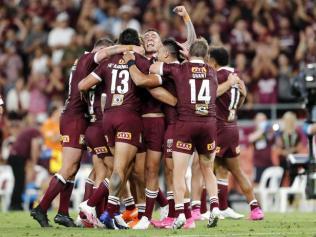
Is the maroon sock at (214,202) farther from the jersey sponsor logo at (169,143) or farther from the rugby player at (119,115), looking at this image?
the rugby player at (119,115)

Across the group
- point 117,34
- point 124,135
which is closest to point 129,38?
point 124,135

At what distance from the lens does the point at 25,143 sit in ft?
79.6

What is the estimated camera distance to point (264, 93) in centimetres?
2545

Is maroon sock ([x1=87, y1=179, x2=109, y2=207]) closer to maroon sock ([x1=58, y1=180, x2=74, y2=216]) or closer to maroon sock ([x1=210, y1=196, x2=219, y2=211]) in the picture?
maroon sock ([x1=58, y1=180, x2=74, y2=216])

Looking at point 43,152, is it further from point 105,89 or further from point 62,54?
point 105,89

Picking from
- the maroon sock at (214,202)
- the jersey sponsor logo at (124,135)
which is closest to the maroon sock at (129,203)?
the jersey sponsor logo at (124,135)

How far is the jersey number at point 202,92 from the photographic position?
14961mm

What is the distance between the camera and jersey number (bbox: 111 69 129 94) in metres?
15.2

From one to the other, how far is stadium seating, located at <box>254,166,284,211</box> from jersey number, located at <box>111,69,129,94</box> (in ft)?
29.8

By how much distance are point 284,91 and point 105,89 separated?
1032 cm

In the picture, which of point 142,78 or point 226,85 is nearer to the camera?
point 142,78

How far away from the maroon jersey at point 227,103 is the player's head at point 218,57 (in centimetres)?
10

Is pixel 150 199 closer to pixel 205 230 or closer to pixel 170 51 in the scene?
pixel 205 230

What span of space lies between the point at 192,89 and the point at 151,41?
1334 mm
